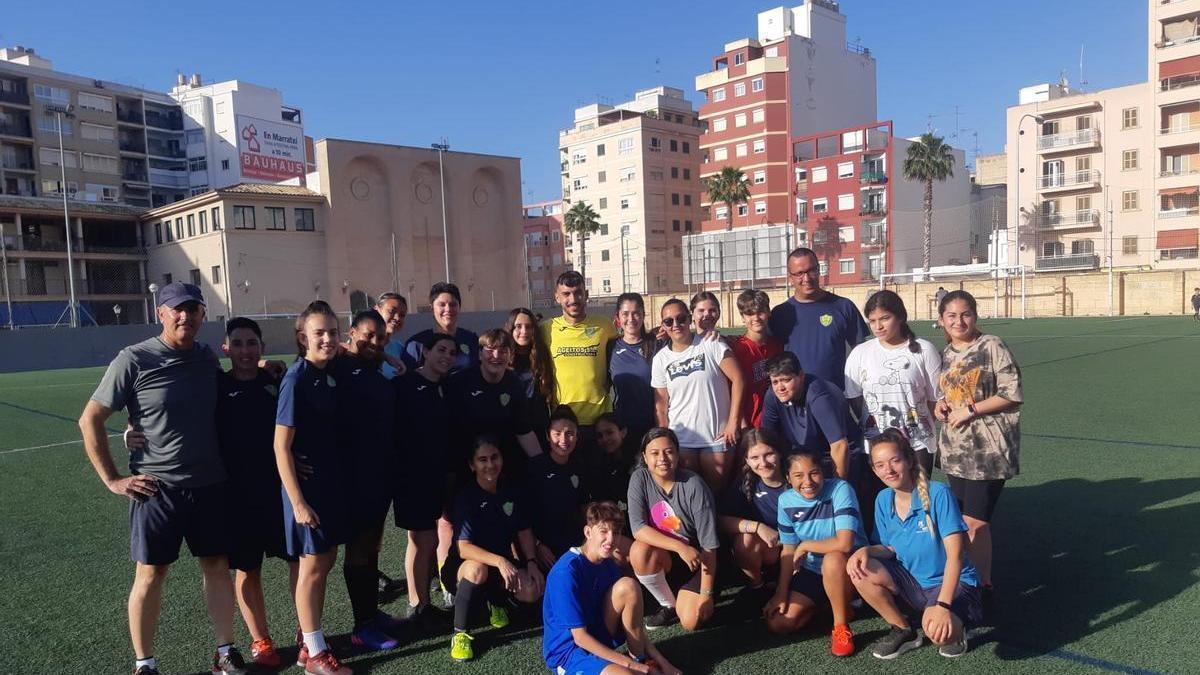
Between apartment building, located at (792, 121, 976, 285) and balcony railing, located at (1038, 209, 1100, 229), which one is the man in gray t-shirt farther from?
balcony railing, located at (1038, 209, 1100, 229)

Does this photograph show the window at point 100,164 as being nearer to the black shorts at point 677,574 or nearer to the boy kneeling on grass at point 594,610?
the black shorts at point 677,574

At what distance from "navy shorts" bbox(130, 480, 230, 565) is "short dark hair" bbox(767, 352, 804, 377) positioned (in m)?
2.96

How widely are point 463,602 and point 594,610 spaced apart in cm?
88

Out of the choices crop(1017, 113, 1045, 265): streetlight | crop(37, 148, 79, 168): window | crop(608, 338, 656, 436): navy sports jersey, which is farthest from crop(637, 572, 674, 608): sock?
crop(37, 148, 79, 168): window

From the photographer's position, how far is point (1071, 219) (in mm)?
49156

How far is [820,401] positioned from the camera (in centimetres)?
450

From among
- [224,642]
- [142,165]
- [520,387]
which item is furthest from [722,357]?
[142,165]

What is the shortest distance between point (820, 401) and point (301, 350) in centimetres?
288

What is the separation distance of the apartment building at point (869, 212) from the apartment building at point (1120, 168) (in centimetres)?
675

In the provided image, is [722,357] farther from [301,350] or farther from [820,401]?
[301,350]

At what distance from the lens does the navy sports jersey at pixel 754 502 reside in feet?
14.5

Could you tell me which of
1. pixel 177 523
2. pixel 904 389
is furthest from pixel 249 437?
pixel 904 389

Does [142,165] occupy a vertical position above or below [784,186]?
above

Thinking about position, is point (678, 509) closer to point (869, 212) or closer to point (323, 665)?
point (323, 665)
